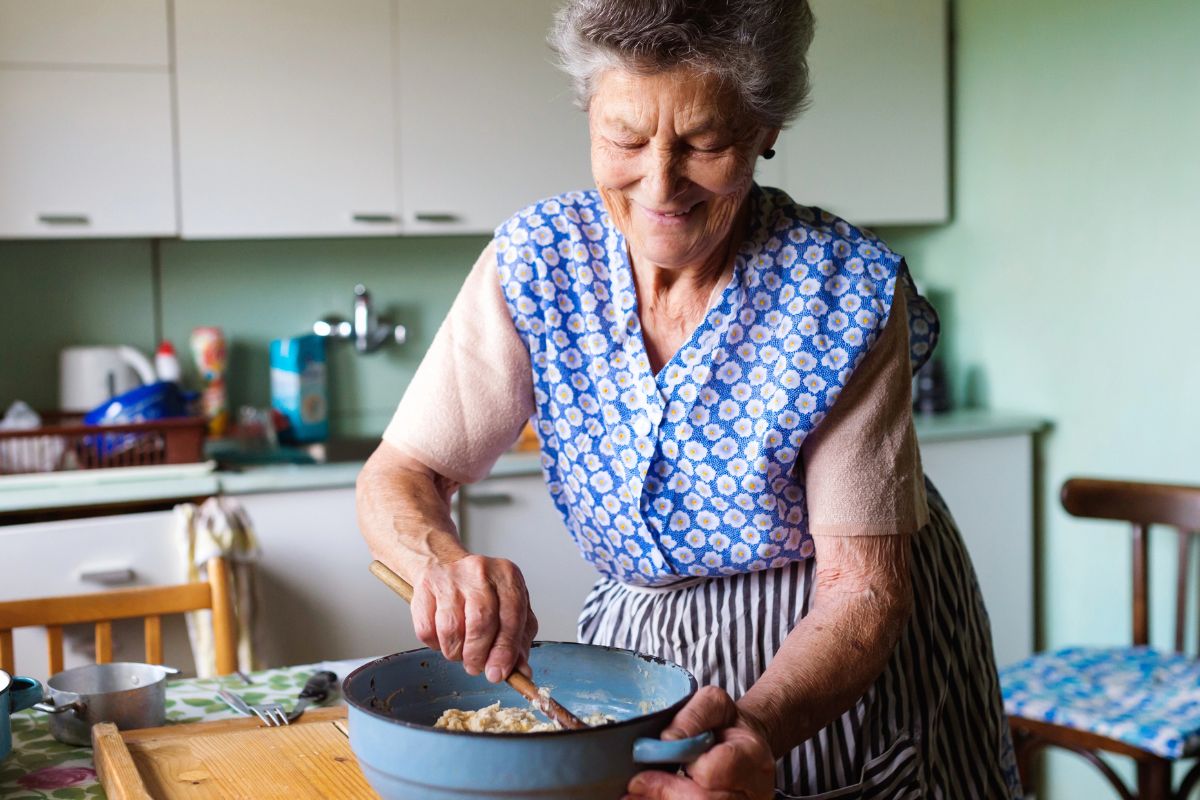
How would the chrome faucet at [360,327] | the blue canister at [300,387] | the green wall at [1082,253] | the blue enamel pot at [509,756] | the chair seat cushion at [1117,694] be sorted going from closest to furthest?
the blue enamel pot at [509,756] → the chair seat cushion at [1117,694] → the green wall at [1082,253] → the blue canister at [300,387] → the chrome faucet at [360,327]

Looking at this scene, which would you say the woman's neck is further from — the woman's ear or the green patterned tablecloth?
the green patterned tablecloth

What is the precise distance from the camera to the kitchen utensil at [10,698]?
1.08 m

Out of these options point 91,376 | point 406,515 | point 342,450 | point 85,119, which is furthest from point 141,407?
point 406,515

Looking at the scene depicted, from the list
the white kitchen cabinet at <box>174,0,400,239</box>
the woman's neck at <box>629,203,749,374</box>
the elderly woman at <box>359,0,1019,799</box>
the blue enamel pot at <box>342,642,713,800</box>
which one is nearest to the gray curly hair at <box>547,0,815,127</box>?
the elderly woman at <box>359,0,1019,799</box>

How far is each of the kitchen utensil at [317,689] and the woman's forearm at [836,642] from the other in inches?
19.2

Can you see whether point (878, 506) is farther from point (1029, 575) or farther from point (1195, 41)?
point (1029, 575)

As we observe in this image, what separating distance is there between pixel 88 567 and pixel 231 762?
4.47ft

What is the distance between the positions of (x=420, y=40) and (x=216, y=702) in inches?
72.1

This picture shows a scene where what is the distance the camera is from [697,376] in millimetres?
1180

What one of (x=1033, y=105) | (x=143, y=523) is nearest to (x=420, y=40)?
(x=143, y=523)

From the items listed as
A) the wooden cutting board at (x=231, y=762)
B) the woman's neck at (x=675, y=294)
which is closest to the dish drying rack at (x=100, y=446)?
the wooden cutting board at (x=231, y=762)

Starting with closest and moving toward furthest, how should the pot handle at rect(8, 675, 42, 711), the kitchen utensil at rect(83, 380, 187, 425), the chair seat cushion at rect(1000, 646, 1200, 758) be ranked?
the pot handle at rect(8, 675, 42, 711)
the chair seat cushion at rect(1000, 646, 1200, 758)
the kitchen utensil at rect(83, 380, 187, 425)

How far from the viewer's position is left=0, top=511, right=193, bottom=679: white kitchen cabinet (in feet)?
7.33

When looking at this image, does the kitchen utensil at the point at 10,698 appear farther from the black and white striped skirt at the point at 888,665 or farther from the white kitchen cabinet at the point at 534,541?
the white kitchen cabinet at the point at 534,541
